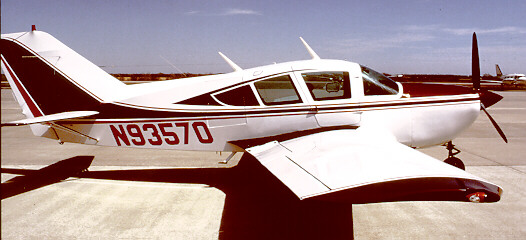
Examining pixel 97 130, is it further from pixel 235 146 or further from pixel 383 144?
pixel 383 144

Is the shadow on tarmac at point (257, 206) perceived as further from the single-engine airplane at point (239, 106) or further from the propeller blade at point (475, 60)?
the propeller blade at point (475, 60)

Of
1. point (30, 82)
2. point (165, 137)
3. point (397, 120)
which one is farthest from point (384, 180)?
point (30, 82)

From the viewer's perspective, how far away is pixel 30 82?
5996 mm

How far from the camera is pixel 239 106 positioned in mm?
5676

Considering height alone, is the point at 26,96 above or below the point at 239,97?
above

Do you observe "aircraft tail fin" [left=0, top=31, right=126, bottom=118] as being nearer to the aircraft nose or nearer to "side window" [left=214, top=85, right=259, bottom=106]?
"side window" [left=214, top=85, right=259, bottom=106]

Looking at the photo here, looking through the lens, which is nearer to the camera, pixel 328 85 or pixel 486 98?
pixel 328 85

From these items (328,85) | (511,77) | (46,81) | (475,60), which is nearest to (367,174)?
(328,85)

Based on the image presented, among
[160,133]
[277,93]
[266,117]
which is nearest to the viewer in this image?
[266,117]

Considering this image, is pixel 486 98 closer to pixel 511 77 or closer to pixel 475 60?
pixel 475 60

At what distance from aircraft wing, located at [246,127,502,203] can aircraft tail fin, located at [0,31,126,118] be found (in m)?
3.19

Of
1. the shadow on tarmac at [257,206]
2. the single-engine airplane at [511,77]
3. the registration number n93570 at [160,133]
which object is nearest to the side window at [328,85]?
the shadow on tarmac at [257,206]

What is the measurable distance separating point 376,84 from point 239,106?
2.31 metres

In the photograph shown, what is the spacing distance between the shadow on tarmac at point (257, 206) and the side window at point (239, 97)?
149 centimetres
